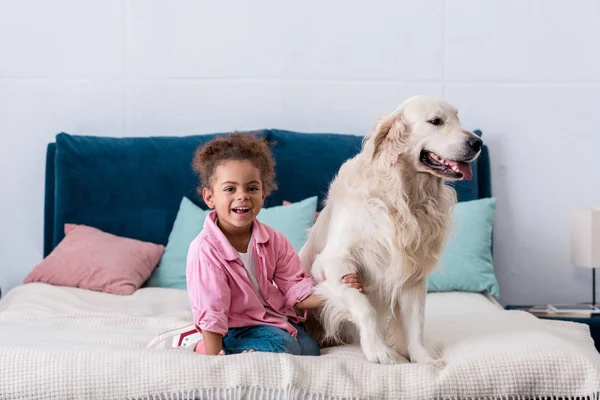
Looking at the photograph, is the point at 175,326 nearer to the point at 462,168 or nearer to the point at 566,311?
the point at 462,168

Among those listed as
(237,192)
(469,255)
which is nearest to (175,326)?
(237,192)

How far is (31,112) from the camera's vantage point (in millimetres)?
3906

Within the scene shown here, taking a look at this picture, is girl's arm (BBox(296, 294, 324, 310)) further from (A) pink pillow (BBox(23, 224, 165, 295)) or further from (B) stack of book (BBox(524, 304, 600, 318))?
(B) stack of book (BBox(524, 304, 600, 318))

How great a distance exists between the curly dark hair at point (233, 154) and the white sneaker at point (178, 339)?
419 millimetres

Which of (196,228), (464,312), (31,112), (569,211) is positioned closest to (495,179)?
(569,211)

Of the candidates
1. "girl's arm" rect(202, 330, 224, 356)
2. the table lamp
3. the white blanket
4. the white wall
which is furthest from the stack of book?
"girl's arm" rect(202, 330, 224, 356)

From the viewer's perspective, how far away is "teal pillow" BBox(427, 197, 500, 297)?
10.8 ft

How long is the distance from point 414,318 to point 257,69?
214cm

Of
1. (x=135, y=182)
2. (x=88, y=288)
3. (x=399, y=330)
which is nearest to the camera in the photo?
(x=399, y=330)

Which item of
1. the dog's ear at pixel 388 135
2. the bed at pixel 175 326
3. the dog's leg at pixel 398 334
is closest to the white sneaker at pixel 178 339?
the bed at pixel 175 326

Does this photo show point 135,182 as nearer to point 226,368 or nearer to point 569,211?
point 226,368

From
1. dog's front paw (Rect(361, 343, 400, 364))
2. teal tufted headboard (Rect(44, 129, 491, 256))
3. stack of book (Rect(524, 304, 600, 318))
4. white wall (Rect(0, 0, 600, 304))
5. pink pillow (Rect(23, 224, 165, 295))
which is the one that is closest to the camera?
dog's front paw (Rect(361, 343, 400, 364))

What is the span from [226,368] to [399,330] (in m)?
0.59

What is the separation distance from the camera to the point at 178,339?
2137 mm
